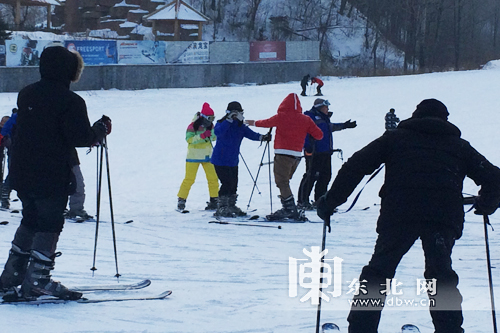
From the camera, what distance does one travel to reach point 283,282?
5.41m

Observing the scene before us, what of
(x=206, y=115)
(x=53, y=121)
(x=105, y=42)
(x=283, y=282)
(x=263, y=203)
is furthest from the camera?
(x=105, y=42)

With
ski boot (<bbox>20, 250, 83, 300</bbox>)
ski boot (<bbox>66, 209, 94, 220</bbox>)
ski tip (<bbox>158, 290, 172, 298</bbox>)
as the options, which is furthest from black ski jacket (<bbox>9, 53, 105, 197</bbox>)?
ski boot (<bbox>66, 209, 94, 220</bbox>)

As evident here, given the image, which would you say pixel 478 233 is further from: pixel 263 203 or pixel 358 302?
pixel 358 302

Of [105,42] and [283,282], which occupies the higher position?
[105,42]

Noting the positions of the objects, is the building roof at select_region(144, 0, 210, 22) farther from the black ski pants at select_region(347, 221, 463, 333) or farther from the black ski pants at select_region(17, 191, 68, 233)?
the black ski pants at select_region(347, 221, 463, 333)

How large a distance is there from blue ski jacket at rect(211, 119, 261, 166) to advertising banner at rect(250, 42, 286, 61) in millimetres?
22146

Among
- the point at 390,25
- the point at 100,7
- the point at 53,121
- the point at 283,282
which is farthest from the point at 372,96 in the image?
the point at 390,25

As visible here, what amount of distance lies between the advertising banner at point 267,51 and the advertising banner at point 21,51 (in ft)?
31.1

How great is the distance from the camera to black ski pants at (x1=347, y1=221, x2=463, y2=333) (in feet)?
11.2

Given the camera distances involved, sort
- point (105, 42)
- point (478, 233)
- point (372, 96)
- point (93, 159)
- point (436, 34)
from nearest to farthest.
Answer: point (478, 233) → point (93, 159) → point (372, 96) → point (105, 42) → point (436, 34)

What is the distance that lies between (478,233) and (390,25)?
165 feet

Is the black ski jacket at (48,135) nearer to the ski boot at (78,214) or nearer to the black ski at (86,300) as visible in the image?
the black ski at (86,300)

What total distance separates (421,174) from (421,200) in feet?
0.44

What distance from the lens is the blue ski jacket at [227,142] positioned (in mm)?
8961
